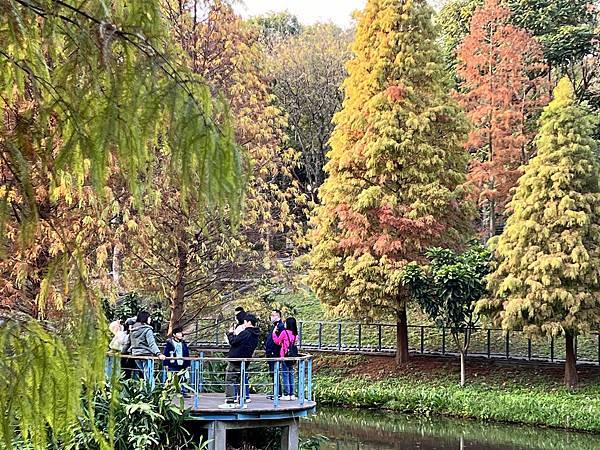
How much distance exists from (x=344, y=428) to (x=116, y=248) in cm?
837

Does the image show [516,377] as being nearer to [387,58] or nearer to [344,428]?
[344,428]

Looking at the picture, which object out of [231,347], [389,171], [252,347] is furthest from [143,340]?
[389,171]

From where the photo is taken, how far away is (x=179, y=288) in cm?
1444

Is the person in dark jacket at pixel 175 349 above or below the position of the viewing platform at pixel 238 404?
above

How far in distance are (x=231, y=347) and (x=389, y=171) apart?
12.5 meters

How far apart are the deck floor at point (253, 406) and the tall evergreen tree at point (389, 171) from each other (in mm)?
10488

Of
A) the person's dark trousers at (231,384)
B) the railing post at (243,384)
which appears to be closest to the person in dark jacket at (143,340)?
the person's dark trousers at (231,384)

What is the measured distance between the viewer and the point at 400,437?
17.7 m

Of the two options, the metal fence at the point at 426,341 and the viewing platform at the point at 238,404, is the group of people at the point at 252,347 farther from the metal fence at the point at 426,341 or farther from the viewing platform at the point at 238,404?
the metal fence at the point at 426,341

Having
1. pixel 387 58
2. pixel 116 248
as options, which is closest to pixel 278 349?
pixel 116 248

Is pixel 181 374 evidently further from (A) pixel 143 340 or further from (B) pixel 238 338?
(B) pixel 238 338

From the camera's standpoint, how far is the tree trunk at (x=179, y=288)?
14.3m

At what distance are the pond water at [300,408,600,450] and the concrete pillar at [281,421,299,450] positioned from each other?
3580 mm

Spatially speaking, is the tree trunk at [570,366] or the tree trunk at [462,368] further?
the tree trunk at [462,368]
